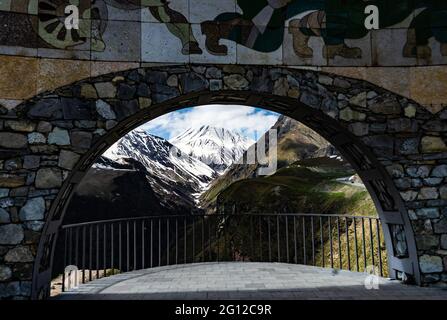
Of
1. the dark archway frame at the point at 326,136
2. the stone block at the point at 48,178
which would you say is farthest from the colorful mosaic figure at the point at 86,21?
the stone block at the point at 48,178

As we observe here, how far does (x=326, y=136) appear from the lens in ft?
21.0

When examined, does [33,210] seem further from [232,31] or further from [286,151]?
[286,151]

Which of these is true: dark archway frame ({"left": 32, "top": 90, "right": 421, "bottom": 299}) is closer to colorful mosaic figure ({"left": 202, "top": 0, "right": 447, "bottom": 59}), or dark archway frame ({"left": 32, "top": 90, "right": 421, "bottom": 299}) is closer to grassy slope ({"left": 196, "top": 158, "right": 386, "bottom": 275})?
colorful mosaic figure ({"left": 202, "top": 0, "right": 447, "bottom": 59})

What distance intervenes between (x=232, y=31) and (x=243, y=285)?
374 centimetres

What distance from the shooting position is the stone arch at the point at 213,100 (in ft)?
15.6

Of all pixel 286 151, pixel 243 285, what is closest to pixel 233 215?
pixel 243 285

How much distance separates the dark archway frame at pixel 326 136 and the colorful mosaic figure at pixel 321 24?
0.76m

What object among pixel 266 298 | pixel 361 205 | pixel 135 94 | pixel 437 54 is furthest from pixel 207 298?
pixel 361 205

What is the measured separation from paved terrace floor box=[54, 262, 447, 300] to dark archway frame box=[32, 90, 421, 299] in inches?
17.2

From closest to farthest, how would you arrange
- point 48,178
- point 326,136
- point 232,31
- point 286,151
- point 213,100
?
1. point 48,178
2. point 232,31
3. point 213,100
4. point 326,136
5. point 286,151

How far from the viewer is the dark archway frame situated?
5.01 metres

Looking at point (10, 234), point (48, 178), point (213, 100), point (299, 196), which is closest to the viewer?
point (10, 234)

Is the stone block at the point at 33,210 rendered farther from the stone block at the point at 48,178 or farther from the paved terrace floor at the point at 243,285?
the paved terrace floor at the point at 243,285

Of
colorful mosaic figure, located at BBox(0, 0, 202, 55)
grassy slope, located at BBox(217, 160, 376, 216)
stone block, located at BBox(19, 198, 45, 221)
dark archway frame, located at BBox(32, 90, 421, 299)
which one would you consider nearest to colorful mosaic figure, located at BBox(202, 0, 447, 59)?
colorful mosaic figure, located at BBox(0, 0, 202, 55)
